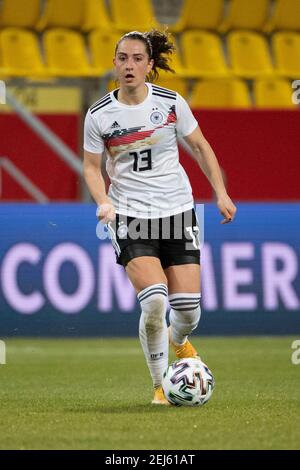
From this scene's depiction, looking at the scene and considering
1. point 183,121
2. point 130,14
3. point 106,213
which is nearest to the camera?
point 106,213

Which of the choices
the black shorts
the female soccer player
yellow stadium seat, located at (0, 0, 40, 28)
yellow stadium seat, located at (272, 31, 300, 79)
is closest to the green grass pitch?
the female soccer player

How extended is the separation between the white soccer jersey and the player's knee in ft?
1.63

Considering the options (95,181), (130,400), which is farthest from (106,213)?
(130,400)

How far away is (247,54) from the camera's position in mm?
18422

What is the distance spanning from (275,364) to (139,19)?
8.75m

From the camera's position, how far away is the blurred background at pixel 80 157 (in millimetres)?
12289

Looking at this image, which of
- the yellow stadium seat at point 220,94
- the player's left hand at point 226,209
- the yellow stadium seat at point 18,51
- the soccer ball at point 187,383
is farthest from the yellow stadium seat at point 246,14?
the soccer ball at point 187,383

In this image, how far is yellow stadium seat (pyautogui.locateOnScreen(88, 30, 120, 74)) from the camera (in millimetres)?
17344

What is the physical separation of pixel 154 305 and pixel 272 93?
10560mm

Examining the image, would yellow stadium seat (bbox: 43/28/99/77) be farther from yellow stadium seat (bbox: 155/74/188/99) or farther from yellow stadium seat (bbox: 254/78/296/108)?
yellow stadium seat (bbox: 254/78/296/108)

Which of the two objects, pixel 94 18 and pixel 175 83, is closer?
pixel 175 83

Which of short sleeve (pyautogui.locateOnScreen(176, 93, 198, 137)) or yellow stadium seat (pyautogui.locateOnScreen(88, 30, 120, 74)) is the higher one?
yellow stadium seat (pyautogui.locateOnScreen(88, 30, 120, 74))

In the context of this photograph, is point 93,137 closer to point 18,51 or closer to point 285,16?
point 18,51
